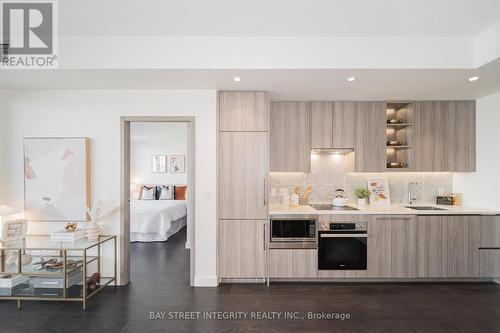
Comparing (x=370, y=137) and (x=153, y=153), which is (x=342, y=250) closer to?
(x=370, y=137)

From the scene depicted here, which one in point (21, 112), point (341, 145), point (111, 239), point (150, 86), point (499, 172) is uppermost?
point (150, 86)

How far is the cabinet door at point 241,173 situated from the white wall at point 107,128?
131 millimetres

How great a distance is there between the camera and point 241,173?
10.6 feet

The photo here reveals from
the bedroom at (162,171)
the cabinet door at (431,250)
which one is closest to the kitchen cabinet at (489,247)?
the cabinet door at (431,250)

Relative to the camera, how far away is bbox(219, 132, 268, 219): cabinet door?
10.6ft

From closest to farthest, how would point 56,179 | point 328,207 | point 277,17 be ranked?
point 277,17 → point 56,179 → point 328,207

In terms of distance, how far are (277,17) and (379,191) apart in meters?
2.92

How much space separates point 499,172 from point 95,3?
4.76 m

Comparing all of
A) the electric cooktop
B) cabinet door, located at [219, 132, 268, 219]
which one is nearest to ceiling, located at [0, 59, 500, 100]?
cabinet door, located at [219, 132, 268, 219]

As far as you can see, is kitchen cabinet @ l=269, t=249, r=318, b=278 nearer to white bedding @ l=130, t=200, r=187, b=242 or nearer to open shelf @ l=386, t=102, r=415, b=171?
open shelf @ l=386, t=102, r=415, b=171

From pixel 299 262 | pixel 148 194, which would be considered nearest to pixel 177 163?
pixel 148 194

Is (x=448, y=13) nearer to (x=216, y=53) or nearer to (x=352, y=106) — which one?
(x=352, y=106)

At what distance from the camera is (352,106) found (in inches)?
147

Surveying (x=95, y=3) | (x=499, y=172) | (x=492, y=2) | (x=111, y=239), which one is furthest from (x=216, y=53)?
(x=499, y=172)
